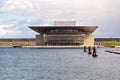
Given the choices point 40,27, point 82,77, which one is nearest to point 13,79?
point 82,77

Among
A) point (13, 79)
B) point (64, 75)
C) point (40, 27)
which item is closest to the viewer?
point (13, 79)

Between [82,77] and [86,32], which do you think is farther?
[86,32]

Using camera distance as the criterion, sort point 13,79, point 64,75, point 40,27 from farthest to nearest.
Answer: point 40,27 → point 64,75 → point 13,79

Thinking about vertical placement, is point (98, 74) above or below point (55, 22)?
below

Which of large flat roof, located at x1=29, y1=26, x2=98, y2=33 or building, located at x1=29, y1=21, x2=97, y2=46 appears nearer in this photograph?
large flat roof, located at x1=29, y1=26, x2=98, y2=33

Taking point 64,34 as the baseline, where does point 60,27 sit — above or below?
above

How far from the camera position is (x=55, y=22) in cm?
17275

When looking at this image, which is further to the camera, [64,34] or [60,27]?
[64,34]

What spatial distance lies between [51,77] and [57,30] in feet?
432

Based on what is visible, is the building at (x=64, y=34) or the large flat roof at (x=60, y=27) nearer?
the large flat roof at (x=60, y=27)

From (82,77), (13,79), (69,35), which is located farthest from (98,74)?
(69,35)

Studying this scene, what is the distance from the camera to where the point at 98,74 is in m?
35.4

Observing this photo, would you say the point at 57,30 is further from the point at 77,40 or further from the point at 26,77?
the point at 26,77

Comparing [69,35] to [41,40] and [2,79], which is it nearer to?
[41,40]
